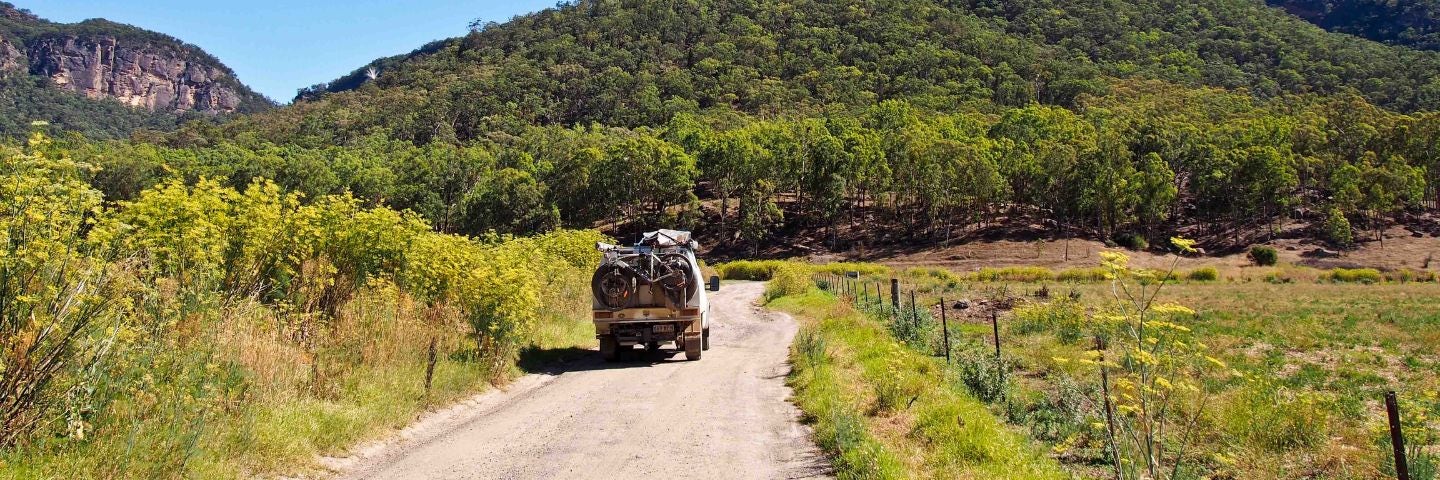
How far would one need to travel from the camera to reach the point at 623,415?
11344mm

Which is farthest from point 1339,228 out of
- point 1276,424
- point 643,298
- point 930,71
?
point 930,71

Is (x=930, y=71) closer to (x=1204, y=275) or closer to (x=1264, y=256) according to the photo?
(x=1264, y=256)

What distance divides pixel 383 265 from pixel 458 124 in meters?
155

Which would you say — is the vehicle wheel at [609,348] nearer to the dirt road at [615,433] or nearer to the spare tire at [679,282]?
the dirt road at [615,433]

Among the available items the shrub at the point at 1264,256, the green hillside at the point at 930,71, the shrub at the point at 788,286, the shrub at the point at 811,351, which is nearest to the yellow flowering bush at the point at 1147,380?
the shrub at the point at 811,351

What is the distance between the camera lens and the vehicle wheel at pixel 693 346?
17.5m

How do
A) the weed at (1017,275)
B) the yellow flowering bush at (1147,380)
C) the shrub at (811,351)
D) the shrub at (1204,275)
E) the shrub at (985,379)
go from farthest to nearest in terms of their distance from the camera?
the weed at (1017,275), the shrub at (1204,275), the shrub at (811,351), the shrub at (985,379), the yellow flowering bush at (1147,380)

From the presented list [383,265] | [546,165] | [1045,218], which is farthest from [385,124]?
[383,265]

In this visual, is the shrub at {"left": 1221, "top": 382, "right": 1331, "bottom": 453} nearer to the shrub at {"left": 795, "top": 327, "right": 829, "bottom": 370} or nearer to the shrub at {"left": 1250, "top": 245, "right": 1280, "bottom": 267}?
the shrub at {"left": 795, "top": 327, "right": 829, "bottom": 370}

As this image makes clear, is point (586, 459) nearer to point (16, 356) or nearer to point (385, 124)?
point (16, 356)

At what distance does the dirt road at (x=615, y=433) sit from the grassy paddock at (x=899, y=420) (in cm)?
45

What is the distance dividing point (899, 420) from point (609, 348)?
8.15m

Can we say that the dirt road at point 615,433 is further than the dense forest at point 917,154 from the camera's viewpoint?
No

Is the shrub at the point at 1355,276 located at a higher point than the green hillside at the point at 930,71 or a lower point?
lower
